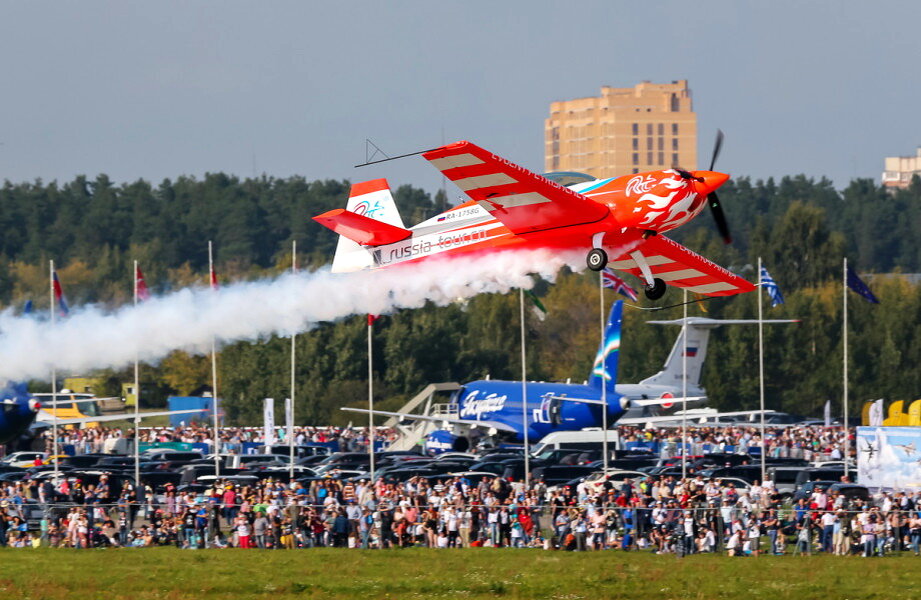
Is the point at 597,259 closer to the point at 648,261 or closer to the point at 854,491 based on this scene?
the point at 648,261

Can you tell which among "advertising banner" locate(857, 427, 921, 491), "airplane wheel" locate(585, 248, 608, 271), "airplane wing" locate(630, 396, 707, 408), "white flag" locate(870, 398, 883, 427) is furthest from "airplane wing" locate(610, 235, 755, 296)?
"airplane wing" locate(630, 396, 707, 408)

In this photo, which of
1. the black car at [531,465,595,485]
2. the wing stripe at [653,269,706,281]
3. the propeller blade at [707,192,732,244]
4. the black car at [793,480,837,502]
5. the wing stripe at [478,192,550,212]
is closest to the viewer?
the wing stripe at [478,192,550,212]

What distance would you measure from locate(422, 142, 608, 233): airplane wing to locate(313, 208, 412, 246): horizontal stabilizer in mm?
3261

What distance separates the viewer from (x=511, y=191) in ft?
81.8

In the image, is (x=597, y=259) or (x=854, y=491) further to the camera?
(x=854, y=491)

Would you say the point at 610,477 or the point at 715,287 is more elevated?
the point at 715,287

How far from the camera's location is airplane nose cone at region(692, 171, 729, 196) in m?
24.8

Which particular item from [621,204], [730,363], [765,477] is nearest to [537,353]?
[730,363]

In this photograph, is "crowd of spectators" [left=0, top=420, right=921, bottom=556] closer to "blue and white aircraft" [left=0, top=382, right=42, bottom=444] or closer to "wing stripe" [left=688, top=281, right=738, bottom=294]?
"wing stripe" [left=688, top=281, right=738, bottom=294]

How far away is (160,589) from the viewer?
22.5 metres

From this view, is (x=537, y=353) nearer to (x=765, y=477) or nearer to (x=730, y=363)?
(x=730, y=363)

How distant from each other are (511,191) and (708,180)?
355 cm

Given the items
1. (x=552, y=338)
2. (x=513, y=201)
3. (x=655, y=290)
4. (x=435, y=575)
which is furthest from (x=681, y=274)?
(x=552, y=338)

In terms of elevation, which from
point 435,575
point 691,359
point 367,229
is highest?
point 367,229
